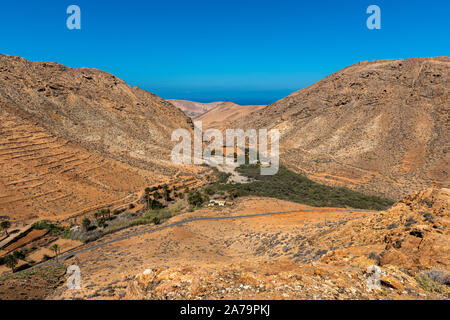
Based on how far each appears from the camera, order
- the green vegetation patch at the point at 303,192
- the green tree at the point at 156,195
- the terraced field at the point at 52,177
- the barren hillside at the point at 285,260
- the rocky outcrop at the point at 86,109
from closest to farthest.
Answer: the barren hillside at the point at 285,260, the terraced field at the point at 52,177, the green vegetation patch at the point at 303,192, the green tree at the point at 156,195, the rocky outcrop at the point at 86,109

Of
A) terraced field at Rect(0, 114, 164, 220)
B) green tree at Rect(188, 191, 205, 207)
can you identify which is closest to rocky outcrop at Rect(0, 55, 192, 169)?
terraced field at Rect(0, 114, 164, 220)

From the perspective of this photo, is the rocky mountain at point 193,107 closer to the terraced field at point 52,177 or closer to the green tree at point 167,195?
the terraced field at point 52,177

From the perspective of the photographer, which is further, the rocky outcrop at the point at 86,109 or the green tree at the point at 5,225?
the rocky outcrop at the point at 86,109

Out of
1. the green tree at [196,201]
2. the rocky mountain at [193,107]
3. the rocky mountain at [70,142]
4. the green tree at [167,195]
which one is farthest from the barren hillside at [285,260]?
the rocky mountain at [193,107]

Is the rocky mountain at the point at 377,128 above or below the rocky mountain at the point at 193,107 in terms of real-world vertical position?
below

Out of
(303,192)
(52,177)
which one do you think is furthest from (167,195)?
(303,192)
